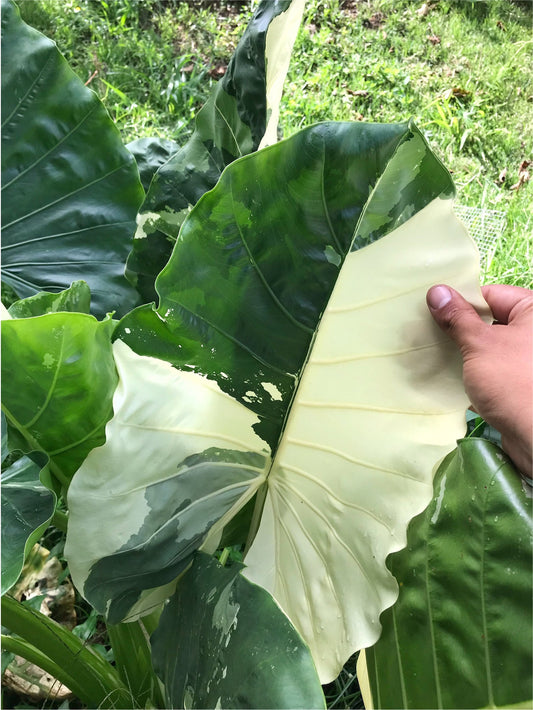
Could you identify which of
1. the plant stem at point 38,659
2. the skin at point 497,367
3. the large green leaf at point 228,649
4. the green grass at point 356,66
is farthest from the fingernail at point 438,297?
the green grass at point 356,66

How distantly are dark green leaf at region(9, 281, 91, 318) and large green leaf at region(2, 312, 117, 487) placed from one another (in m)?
0.06

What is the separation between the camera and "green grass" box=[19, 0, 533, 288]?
212 cm

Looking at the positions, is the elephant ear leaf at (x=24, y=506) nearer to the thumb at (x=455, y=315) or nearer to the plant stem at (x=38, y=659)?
the plant stem at (x=38, y=659)

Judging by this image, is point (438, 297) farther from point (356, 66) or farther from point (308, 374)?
point (356, 66)

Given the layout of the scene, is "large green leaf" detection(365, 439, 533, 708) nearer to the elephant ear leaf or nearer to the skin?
the skin

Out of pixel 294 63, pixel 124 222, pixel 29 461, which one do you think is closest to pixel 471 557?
pixel 29 461

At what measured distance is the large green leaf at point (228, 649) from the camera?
0.50 metres

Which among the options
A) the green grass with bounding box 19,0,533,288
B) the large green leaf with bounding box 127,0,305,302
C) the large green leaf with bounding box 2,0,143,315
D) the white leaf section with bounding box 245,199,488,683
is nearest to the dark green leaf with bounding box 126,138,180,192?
the large green leaf with bounding box 2,0,143,315

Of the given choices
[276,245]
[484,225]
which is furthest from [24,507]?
[484,225]

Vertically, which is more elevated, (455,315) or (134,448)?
(455,315)

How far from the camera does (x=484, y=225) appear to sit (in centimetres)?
181

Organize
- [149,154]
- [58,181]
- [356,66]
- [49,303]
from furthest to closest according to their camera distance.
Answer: [356,66]
[149,154]
[58,181]
[49,303]

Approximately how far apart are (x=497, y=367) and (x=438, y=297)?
8cm

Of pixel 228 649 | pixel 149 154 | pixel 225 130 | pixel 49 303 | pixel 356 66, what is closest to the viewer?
pixel 228 649
